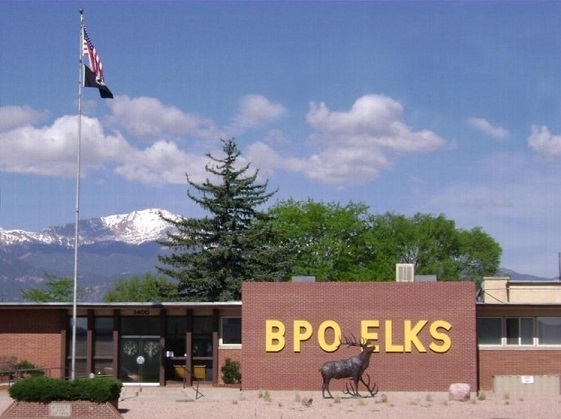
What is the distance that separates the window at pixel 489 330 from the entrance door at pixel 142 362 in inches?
532

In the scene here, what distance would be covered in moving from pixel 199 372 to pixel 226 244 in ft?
79.7

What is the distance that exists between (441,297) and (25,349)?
1757cm

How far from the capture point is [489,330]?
141ft

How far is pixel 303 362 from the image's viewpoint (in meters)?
41.0

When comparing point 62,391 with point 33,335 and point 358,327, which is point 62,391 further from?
point 33,335

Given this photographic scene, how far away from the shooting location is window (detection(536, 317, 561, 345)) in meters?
42.6

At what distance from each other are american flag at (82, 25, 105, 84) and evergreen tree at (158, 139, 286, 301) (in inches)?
1337

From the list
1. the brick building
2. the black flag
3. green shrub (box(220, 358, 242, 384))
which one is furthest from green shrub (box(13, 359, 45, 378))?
the black flag

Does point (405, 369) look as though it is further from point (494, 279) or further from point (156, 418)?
point (156, 418)

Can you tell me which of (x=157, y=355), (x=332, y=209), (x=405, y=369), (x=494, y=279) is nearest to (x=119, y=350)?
(x=157, y=355)

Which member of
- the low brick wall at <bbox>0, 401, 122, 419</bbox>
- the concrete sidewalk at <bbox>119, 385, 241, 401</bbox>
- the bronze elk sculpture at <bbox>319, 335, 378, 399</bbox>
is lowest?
the concrete sidewalk at <bbox>119, 385, 241, 401</bbox>

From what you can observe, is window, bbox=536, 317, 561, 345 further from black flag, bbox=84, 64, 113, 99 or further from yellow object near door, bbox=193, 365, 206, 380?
black flag, bbox=84, 64, 113, 99

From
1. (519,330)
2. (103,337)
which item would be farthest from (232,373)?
(519,330)

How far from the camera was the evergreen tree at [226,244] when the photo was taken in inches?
2665
